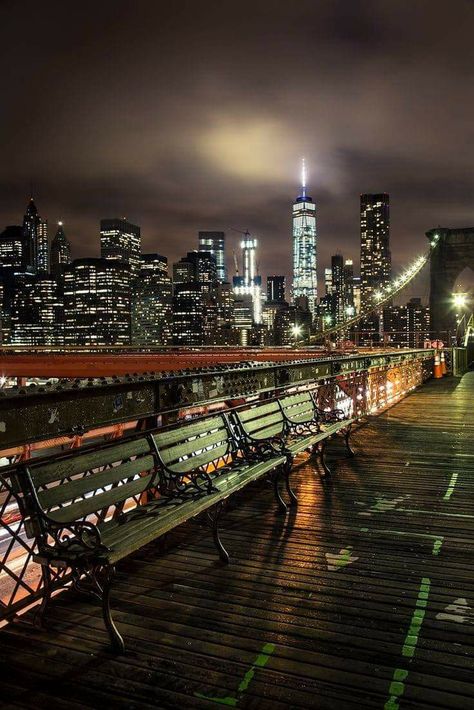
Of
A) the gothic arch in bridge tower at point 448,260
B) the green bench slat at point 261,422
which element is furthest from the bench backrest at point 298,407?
the gothic arch in bridge tower at point 448,260

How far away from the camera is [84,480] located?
372 centimetres

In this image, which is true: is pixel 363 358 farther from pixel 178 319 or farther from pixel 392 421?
pixel 178 319

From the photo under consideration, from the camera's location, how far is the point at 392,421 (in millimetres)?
11773

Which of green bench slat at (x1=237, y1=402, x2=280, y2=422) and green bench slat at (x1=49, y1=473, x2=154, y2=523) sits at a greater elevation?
green bench slat at (x1=237, y1=402, x2=280, y2=422)

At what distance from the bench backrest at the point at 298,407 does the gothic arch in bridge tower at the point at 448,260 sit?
3347cm

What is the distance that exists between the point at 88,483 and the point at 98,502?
14cm

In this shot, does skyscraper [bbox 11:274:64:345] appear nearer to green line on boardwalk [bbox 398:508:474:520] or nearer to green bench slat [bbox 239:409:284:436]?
green bench slat [bbox 239:409:284:436]

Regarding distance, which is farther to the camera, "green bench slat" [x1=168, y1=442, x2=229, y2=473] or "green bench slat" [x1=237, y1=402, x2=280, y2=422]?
"green bench slat" [x1=237, y1=402, x2=280, y2=422]

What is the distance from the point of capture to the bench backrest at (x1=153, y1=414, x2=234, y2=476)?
4.70 meters

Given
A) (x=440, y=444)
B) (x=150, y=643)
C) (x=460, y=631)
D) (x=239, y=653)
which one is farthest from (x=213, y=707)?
(x=440, y=444)

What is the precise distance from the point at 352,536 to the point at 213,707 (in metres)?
2.55

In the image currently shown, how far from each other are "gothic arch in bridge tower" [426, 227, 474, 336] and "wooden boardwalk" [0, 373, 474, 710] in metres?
36.1

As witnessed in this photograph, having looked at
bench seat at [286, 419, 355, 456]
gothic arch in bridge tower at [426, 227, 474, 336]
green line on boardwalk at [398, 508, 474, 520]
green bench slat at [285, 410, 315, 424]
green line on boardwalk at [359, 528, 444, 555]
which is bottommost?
green line on boardwalk at [398, 508, 474, 520]

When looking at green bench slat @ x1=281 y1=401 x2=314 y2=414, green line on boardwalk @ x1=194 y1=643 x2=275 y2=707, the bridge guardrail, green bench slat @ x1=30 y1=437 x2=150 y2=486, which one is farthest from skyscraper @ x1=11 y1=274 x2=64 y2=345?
green line on boardwalk @ x1=194 y1=643 x2=275 y2=707
